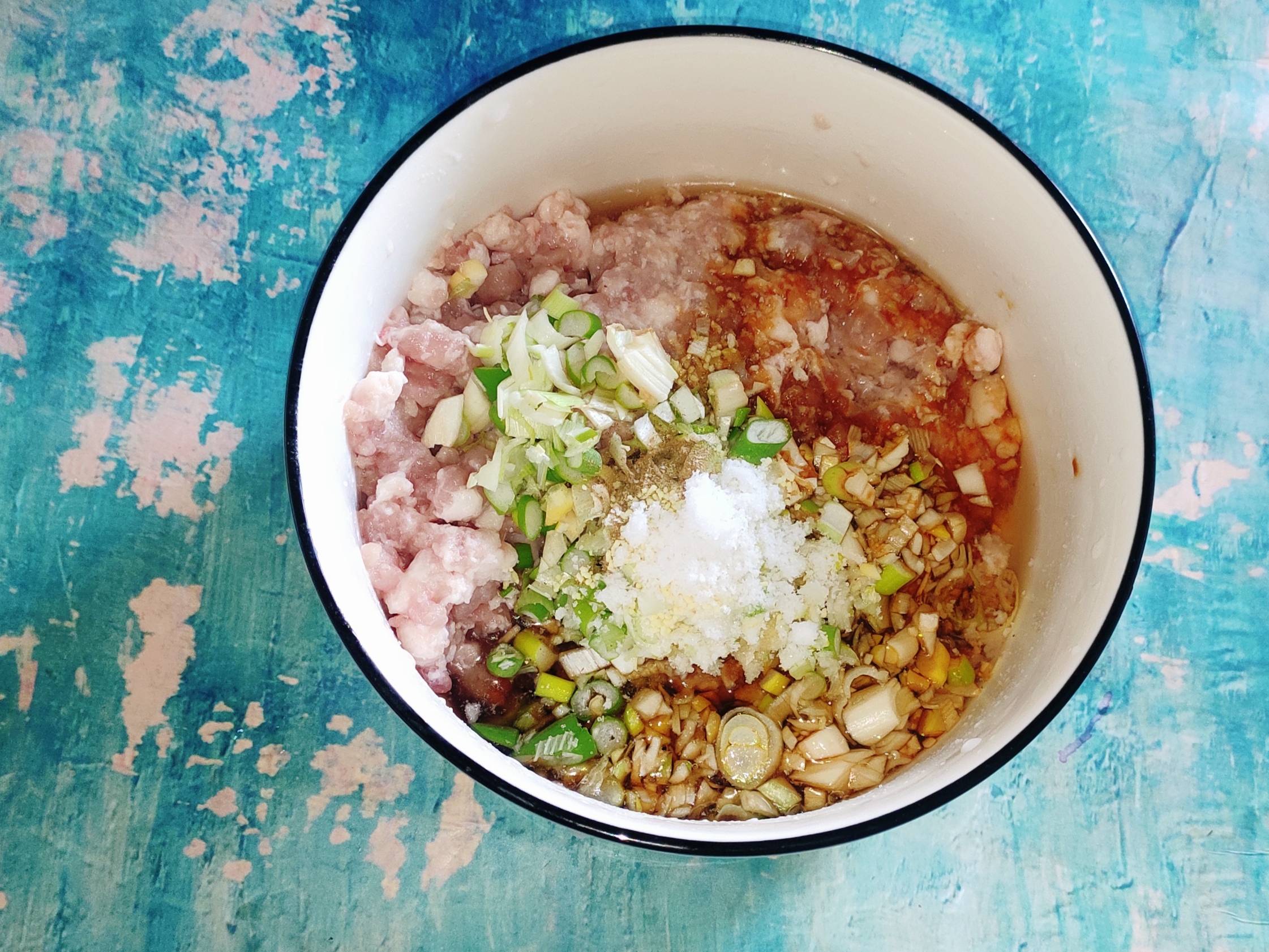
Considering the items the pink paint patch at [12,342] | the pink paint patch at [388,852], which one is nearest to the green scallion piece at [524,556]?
the pink paint patch at [388,852]

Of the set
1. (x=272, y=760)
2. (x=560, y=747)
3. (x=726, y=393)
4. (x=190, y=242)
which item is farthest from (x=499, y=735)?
(x=190, y=242)

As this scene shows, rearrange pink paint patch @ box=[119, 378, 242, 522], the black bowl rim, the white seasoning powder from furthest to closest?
pink paint patch @ box=[119, 378, 242, 522]
the white seasoning powder
the black bowl rim

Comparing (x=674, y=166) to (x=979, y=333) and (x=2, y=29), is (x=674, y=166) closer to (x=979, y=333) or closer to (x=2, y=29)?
(x=979, y=333)

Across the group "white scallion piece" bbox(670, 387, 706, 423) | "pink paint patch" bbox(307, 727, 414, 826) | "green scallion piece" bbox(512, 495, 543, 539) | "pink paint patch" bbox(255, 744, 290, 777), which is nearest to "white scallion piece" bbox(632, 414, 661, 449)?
"white scallion piece" bbox(670, 387, 706, 423)

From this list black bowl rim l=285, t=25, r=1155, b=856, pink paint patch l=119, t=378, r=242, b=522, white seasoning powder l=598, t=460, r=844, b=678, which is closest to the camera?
black bowl rim l=285, t=25, r=1155, b=856

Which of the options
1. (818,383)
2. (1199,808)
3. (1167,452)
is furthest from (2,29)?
(1199,808)

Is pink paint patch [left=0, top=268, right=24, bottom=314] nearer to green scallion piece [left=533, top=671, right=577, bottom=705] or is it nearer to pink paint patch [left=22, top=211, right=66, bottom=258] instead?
pink paint patch [left=22, top=211, right=66, bottom=258]
